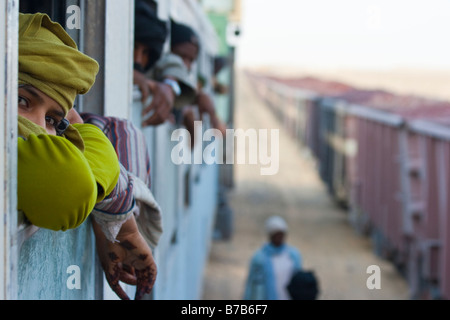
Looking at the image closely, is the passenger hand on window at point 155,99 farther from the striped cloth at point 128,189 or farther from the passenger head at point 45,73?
the passenger head at point 45,73

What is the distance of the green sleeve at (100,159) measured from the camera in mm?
1460

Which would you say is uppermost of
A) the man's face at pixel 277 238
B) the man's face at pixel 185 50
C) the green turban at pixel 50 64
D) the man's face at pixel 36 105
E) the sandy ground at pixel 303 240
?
the man's face at pixel 185 50

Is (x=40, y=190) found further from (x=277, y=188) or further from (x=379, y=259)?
(x=277, y=188)

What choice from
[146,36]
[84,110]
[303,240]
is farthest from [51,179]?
[303,240]

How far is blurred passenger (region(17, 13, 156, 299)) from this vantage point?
127 centimetres

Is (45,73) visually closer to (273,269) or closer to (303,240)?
(273,269)

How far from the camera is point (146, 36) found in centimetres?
288

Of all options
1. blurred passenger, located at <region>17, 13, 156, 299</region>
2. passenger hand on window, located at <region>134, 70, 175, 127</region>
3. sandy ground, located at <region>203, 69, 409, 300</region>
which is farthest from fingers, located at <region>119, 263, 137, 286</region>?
sandy ground, located at <region>203, 69, 409, 300</region>

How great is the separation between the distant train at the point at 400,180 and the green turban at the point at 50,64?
555cm

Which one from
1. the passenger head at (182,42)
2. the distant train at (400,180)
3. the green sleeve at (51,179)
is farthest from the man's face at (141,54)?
the distant train at (400,180)

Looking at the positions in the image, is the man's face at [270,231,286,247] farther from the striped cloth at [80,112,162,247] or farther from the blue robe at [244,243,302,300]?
the striped cloth at [80,112,162,247]

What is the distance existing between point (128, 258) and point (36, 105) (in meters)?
0.62

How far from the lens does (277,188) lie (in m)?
17.9
